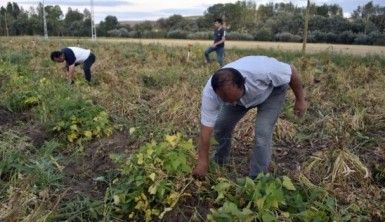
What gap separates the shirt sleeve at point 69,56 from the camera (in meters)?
9.00

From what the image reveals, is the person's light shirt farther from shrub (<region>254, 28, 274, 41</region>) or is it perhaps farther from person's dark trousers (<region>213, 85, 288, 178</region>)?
shrub (<region>254, 28, 274, 41</region>)

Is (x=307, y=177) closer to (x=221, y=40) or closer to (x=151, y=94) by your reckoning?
(x=151, y=94)

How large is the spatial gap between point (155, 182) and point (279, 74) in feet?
4.42

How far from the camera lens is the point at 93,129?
6.00 metres

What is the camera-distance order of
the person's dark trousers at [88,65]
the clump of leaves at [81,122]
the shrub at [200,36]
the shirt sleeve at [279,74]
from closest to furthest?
1. the shirt sleeve at [279,74]
2. the clump of leaves at [81,122]
3. the person's dark trousers at [88,65]
4. the shrub at [200,36]

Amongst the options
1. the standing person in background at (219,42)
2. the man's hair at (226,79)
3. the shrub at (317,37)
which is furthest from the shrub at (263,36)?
the man's hair at (226,79)

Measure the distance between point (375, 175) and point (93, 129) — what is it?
3.36 meters

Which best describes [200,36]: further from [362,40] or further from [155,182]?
[155,182]

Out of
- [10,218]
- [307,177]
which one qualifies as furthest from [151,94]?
[10,218]

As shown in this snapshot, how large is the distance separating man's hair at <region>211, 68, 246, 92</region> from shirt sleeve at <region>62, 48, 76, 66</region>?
6146 millimetres

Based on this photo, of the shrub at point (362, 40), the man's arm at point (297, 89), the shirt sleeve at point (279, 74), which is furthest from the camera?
the shrub at point (362, 40)

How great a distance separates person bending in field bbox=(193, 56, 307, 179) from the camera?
136 inches

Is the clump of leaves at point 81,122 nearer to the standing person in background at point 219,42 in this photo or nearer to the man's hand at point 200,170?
the man's hand at point 200,170

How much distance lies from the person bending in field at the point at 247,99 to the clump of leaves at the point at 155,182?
0.58ft
